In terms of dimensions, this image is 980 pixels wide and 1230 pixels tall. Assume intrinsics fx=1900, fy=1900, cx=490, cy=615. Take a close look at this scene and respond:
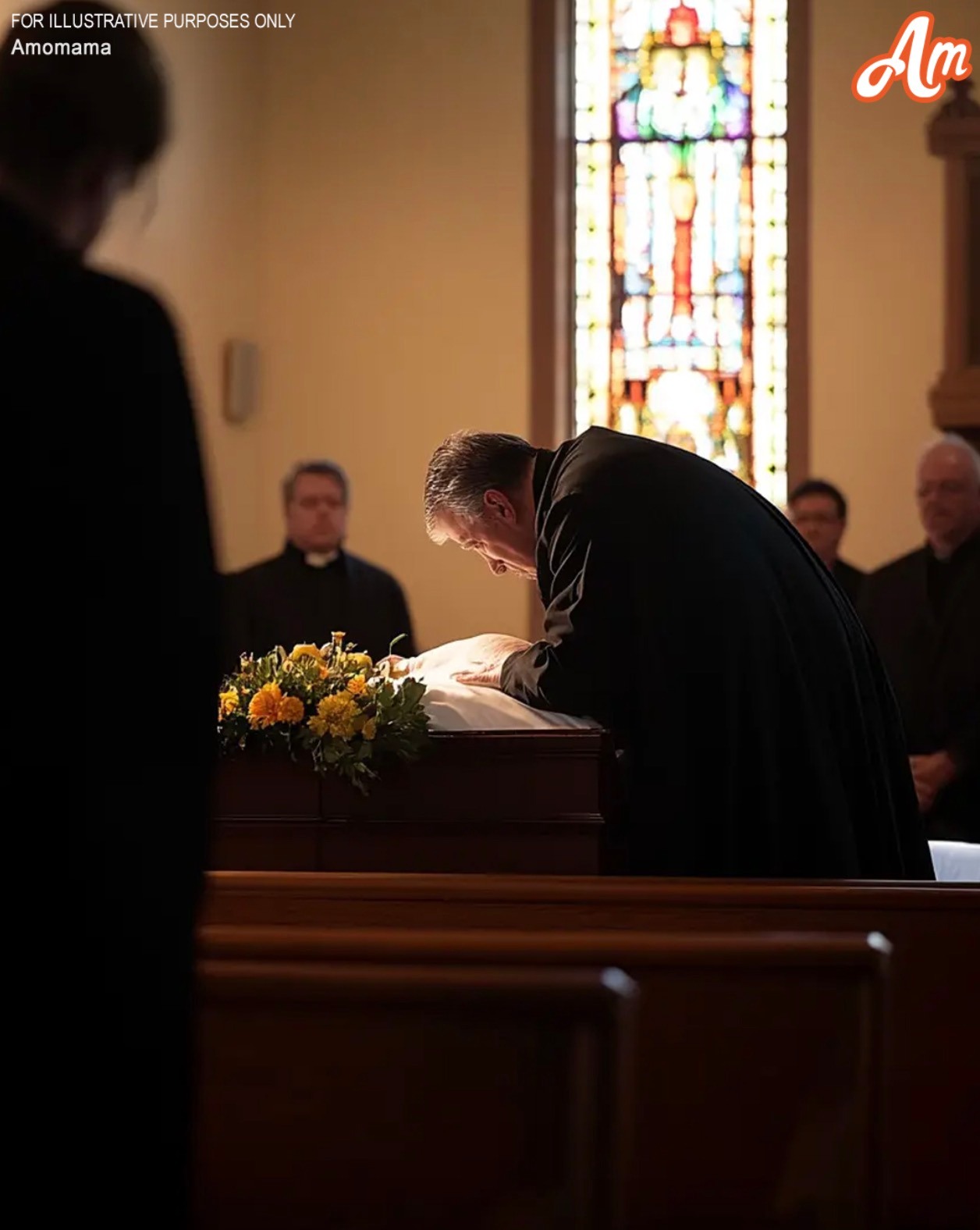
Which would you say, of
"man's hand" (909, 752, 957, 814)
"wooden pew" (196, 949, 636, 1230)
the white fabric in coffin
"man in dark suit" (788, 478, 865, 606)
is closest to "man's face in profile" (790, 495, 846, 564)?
"man in dark suit" (788, 478, 865, 606)

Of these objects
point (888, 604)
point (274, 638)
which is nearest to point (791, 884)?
point (888, 604)

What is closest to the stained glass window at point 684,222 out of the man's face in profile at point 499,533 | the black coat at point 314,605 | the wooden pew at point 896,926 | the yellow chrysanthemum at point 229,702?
the black coat at point 314,605

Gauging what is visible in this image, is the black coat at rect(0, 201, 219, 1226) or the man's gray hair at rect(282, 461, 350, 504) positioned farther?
the man's gray hair at rect(282, 461, 350, 504)

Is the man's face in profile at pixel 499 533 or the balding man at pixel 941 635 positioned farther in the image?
the balding man at pixel 941 635

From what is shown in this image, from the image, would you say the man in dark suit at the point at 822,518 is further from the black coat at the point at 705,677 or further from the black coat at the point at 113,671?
the black coat at the point at 113,671

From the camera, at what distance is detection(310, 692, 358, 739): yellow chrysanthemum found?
12.2ft

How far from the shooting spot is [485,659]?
4.29 metres

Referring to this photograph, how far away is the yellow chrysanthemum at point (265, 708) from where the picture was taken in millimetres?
3803

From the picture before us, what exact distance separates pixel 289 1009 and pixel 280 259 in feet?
28.5

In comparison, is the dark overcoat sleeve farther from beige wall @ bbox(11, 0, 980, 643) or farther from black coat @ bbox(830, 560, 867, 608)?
beige wall @ bbox(11, 0, 980, 643)

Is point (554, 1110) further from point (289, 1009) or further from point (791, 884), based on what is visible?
point (791, 884)

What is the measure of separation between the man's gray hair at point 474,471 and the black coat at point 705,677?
0.24 meters

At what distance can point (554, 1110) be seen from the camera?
175 cm

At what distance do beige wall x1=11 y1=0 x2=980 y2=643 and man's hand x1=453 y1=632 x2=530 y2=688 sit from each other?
523cm
